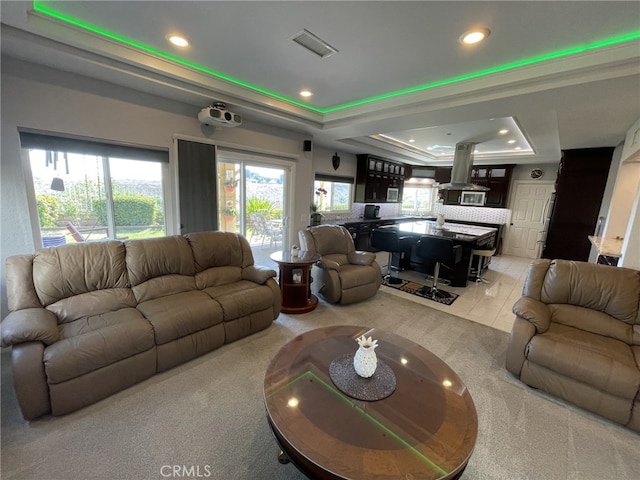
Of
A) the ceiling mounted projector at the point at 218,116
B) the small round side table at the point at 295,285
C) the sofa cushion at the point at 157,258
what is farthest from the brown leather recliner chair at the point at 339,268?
the ceiling mounted projector at the point at 218,116

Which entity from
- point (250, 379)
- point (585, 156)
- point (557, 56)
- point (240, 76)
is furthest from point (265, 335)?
point (585, 156)

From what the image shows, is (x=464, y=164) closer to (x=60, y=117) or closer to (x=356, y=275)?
(x=356, y=275)

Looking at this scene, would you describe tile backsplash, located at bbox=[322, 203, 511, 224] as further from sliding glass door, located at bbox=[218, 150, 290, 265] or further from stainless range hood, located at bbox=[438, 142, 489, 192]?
stainless range hood, located at bbox=[438, 142, 489, 192]

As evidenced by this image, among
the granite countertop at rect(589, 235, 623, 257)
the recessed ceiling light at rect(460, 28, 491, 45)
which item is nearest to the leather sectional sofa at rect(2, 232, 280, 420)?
the recessed ceiling light at rect(460, 28, 491, 45)

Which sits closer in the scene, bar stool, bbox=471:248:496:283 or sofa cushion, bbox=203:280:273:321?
sofa cushion, bbox=203:280:273:321

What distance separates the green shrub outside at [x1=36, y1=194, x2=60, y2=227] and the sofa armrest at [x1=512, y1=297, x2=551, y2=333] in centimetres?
465

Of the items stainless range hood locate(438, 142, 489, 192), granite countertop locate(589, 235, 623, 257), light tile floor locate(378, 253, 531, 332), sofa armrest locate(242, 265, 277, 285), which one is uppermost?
stainless range hood locate(438, 142, 489, 192)

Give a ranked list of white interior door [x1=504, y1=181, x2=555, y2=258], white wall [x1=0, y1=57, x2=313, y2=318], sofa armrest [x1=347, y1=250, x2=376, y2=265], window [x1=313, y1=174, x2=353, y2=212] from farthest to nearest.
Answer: white interior door [x1=504, y1=181, x2=555, y2=258], window [x1=313, y1=174, x2=353, y2=212], sofa armrest [x1=347, y1=250, x2=376, y2=265], white wall [x1=0, y1=57, x2=313, y2=318]

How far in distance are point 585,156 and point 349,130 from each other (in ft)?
15.2

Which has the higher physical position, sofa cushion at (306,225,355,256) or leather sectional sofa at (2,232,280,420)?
sofa cushion at (306,225,355,256)

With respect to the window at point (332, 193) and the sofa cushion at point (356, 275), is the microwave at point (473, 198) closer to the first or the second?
the window at point (332, 193)

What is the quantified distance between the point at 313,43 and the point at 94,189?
2915 mm

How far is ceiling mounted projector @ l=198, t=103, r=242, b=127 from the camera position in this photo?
3.29 m

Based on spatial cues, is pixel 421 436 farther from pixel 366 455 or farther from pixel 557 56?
pixel 557 56
